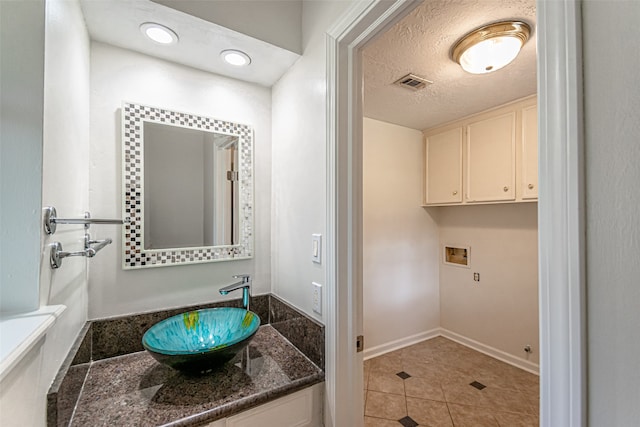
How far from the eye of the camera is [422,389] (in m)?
2.25

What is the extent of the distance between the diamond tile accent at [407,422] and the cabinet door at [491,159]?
1.94 m

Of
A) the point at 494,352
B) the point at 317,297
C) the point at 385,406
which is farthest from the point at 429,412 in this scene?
the point at 317,297

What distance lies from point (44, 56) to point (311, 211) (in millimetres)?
980

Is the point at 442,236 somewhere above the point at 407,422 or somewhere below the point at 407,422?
above

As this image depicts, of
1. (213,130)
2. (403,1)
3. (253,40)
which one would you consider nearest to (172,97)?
(213,130)

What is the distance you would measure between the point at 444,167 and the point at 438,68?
4.48 feet

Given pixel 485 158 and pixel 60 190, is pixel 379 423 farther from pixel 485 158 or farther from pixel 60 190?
pixel 485 158

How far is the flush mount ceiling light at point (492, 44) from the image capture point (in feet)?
4.59

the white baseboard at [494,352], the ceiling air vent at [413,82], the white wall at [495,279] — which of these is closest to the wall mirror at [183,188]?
the ceiling air vent at [413,82]

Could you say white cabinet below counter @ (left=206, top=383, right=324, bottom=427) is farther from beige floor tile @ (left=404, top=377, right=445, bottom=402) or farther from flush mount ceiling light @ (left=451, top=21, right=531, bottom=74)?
flush mount ceiling light @ (left=451, top=21, right=531, bottom=74)

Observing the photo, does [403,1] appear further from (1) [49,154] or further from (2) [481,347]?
(2) [481,347]

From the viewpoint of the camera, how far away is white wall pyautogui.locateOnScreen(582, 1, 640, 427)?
1.45 feet

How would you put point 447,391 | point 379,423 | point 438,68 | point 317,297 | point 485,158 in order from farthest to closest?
point 485,158 < point 447,391 < point 379,423 < point 438,68 < point 317,297

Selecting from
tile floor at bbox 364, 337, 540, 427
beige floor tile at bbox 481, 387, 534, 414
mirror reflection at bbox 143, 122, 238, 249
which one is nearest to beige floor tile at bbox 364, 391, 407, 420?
tile floor at bbox 364, 337, 540, 427
